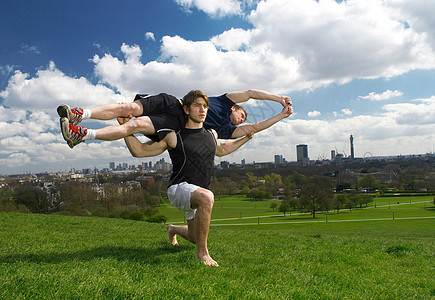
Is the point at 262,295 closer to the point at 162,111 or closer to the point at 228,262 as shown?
the point at 228,262

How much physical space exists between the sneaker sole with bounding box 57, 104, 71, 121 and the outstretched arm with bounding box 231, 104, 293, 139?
2.71 metres

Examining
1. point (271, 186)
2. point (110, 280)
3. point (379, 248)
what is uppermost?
point (110, 280)

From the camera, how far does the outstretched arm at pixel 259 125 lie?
5.30m

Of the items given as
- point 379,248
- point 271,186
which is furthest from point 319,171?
point 379,248

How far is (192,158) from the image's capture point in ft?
14.0

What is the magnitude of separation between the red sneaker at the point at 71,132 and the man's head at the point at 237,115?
2.51m

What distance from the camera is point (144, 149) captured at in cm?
424

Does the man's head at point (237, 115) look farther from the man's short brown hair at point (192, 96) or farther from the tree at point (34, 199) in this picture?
the tree at point (34, 199)

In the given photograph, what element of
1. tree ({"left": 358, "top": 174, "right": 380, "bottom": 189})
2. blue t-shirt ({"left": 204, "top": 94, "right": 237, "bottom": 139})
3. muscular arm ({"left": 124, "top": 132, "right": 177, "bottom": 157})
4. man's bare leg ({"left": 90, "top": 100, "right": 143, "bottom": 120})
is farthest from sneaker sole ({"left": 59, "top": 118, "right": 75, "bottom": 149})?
tree ({"left": 358, "top": 174, "right": 380, "bottom": 189})

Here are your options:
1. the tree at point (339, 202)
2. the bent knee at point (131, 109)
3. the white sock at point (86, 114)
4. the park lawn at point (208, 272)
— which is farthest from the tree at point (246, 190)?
the white sock at point (86, 114)

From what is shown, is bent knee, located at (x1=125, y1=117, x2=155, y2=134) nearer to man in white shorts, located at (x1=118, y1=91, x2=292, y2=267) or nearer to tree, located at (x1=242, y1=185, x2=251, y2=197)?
man in white shorts, located at (x1=118, y1=91, x2=292, y2=267)

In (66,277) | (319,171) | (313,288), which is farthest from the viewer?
(319,171)

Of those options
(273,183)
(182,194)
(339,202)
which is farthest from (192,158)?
(273,183)

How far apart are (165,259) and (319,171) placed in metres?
128
